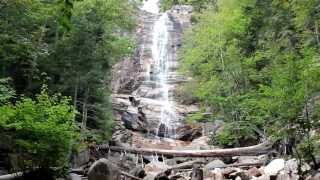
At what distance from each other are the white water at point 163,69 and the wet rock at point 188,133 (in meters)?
0.46

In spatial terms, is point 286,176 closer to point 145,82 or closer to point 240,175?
point 240,175

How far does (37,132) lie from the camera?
880 centimetres

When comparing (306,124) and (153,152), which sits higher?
(306,124)

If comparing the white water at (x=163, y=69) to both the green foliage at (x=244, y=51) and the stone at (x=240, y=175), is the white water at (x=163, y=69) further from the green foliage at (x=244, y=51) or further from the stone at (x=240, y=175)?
the stone at (x=240, y=175)

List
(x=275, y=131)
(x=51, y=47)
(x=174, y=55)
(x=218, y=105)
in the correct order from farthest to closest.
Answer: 1. (x=174, y=55)
2. (x=218, y=105)
3. (x=51, y=47)
4. (x=275, y=131)

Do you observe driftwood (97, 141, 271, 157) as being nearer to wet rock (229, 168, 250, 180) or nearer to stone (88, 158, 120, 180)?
wet rock (229, 168, 250, 180)

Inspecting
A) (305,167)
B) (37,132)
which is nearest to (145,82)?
(305,167)

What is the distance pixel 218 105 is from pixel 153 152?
4.62 m

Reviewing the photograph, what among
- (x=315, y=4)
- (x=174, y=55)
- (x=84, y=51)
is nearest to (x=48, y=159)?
(x=84, y=51)

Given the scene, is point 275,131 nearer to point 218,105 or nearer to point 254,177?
point 254,177

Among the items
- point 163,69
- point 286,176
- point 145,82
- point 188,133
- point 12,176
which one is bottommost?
point 188,133

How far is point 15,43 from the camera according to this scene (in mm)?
13406

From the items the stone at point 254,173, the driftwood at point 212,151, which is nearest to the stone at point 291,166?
the stone at point 254,173

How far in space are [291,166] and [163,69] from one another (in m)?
22.5
